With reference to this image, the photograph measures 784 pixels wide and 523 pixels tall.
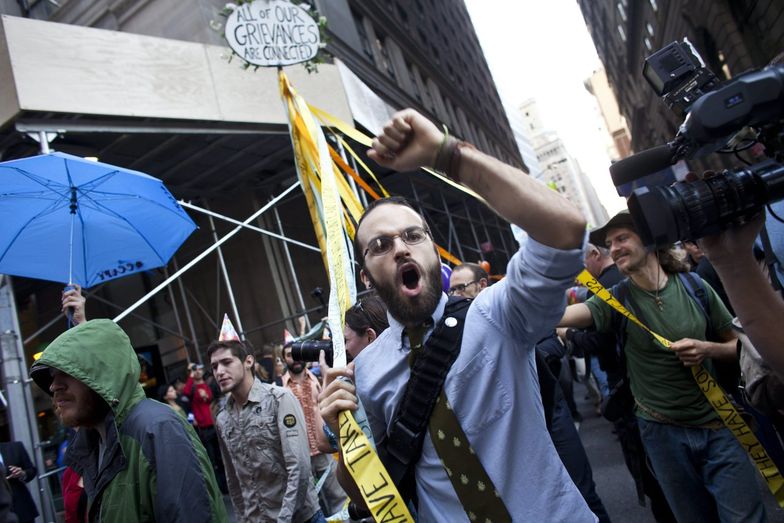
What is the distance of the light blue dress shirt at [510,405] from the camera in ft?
4.82

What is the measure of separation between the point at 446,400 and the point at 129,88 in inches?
256

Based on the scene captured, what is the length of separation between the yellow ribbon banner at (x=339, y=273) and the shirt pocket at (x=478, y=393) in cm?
30

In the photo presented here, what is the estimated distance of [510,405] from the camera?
156 centimetres

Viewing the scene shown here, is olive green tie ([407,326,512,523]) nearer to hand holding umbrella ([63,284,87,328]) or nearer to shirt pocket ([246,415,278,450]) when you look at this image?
shirt pocket ([246,415,278,450])

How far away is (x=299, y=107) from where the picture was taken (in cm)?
372

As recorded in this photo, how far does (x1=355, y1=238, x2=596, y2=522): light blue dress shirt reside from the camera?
147cm

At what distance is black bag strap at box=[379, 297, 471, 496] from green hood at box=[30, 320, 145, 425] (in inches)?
53.1

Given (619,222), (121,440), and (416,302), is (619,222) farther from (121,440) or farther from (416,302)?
(121,440)

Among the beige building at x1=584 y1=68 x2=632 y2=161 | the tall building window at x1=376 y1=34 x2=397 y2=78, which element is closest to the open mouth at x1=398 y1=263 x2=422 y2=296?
the tall building window at x1=376 y1=34 x2=397 y2=78

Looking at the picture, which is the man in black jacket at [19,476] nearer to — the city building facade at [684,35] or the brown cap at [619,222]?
the brown cap at [619,222]

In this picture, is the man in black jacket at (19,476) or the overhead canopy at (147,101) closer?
the man in black jacket at (19,476)

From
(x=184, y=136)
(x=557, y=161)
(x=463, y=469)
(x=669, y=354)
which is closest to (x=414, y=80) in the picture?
(x=184, y=136)

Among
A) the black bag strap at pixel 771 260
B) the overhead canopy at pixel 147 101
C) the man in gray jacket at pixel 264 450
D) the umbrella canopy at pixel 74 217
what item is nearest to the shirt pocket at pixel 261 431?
the man in gray jacket at pixel 264 450

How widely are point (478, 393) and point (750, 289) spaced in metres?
0.88
